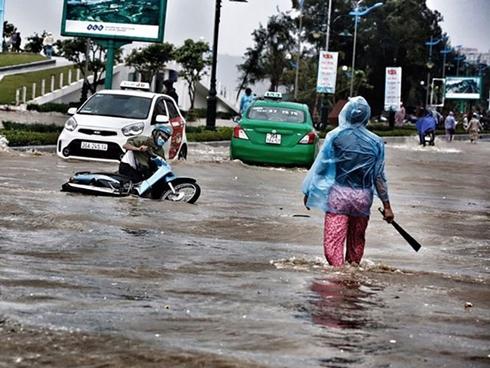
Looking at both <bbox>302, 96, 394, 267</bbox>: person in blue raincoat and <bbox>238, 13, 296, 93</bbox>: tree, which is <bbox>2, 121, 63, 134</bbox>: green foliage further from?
<bbox>238, 13, 296, 93</bbox>: tree

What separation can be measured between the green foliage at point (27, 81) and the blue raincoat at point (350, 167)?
38.0 meters

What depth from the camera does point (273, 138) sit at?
23500mm

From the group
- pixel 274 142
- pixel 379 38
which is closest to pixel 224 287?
pixel 274 142

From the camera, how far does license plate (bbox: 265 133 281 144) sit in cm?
2347

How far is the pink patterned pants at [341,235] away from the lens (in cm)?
955

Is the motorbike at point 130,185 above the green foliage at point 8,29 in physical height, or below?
below

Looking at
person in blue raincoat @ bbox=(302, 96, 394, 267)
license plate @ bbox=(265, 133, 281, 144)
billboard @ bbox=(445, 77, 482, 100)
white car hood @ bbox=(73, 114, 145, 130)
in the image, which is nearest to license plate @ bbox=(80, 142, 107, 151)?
white car hood @ bbox=(73, 114, 145, 130)

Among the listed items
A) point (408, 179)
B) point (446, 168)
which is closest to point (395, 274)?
point (408, 179)

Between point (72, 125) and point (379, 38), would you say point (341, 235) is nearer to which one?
point (72, 125)

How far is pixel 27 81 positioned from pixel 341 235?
46135 millimetres

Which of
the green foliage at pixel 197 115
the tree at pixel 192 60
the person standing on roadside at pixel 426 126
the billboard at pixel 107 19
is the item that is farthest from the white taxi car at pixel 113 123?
the tree at pixel 192 60

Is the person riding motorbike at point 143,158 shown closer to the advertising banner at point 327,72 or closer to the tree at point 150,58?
the advertising banner at point 327,72

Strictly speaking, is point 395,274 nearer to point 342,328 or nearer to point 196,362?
point 342,328

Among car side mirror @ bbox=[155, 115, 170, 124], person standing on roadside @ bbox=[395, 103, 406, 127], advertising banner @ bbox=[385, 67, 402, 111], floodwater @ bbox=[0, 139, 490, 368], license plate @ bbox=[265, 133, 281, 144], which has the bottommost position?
floodwater @ bbox=[0, 139, 490, 368]
